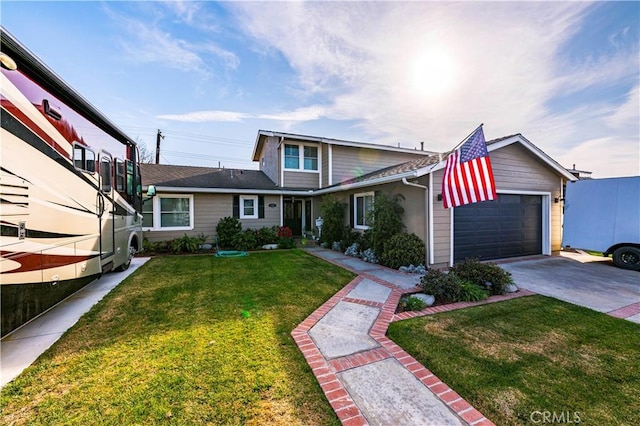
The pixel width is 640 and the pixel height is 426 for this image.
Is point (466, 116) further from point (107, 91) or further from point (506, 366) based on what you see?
point (107, 91)

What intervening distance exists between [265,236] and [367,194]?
17.2ft

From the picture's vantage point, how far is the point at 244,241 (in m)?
11.8

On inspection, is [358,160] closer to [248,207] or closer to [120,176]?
[248,207]

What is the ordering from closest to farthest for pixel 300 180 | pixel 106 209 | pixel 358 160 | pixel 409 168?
1. pixel 106 209
2. pixel 409 168
3. pixel 300 180
4. pixel 358 160

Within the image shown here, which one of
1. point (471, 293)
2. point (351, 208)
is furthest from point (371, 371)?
point (351, 208)

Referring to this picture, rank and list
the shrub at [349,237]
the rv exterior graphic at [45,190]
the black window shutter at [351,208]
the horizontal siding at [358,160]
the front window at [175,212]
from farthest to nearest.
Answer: the horizontal siding at [358,160] → the front window at [175,212] → the black window shutter at [351,208] → the shrub at [349,237] → the rv exterior graphic at [45,190]

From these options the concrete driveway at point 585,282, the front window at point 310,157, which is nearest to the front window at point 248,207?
the front window at point 310,157

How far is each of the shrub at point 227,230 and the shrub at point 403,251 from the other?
23.1 ft

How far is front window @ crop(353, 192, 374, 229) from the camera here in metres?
10.4

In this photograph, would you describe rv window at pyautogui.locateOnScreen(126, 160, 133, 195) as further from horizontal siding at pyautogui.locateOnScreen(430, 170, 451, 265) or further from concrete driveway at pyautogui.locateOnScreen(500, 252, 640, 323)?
concrete driveway at pyautogui.locateOnScreen(500, 252, 640, 323)

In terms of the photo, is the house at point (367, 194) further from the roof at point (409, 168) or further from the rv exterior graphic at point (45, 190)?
the rv exterior graphic at point (45, 190)

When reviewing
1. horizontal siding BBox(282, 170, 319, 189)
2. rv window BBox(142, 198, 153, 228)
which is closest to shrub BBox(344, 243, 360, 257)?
horizontal siding BBox(282, 170, 319, 189)

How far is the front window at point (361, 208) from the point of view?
10.4 meters

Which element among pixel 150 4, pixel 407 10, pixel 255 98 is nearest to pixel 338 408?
pixel 407 10
